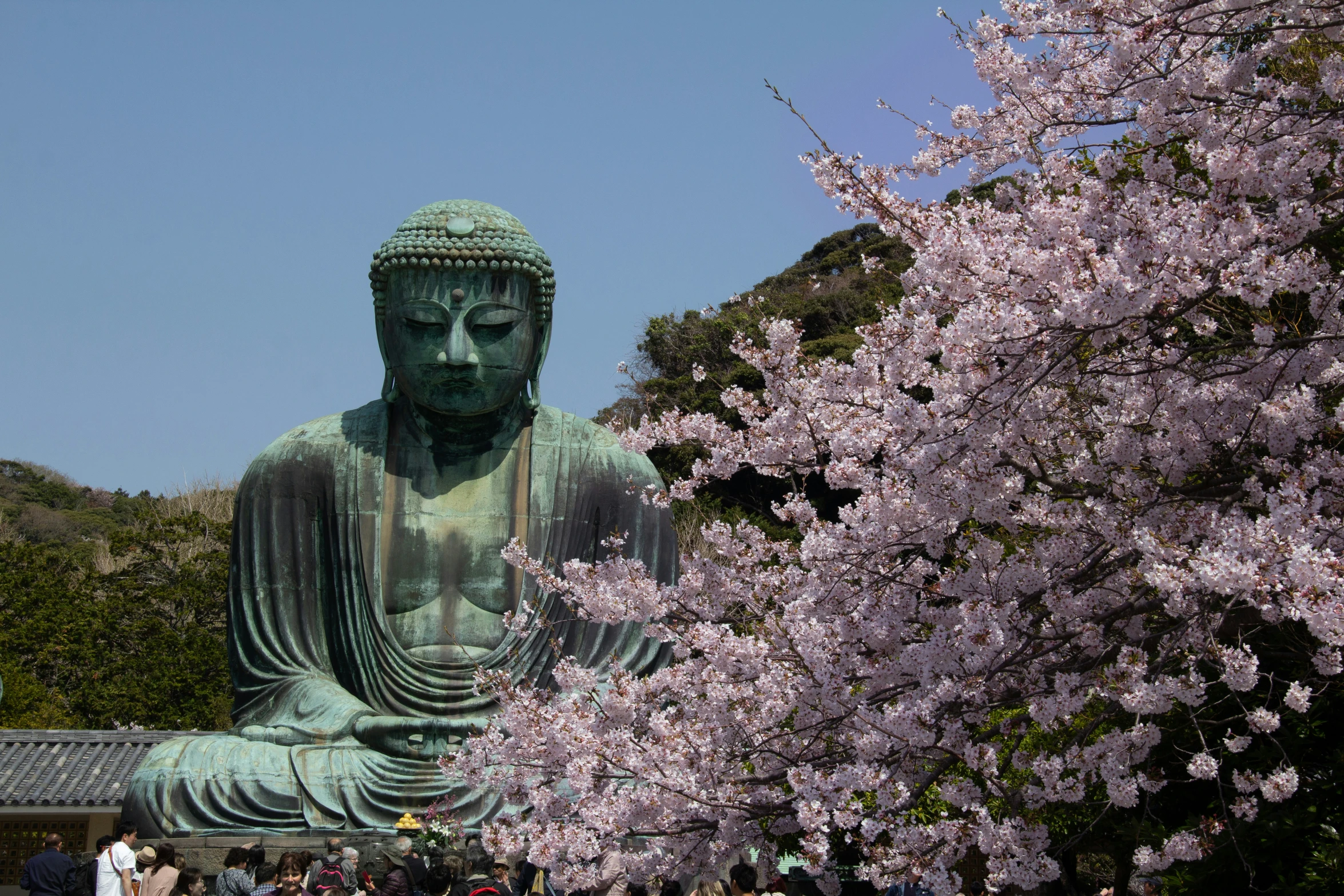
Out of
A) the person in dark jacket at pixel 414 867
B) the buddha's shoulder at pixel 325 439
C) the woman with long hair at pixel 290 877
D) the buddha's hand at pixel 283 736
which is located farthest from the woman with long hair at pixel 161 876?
the buddha's shoulder at pixel 325 439

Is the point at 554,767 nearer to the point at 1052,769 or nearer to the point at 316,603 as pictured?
the point at 1052,769

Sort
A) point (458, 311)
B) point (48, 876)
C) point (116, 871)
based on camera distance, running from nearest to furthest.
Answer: point (116, 871) → point (48, 876) → point (458, 311)

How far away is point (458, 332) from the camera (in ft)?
32.2

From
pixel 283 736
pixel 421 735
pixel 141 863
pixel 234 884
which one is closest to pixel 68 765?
pixel 283 736

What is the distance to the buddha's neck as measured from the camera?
10227 mm

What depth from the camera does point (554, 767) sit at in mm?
6090

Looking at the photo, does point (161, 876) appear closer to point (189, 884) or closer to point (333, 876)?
point (189, 884)

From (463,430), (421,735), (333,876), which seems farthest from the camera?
(463,430)

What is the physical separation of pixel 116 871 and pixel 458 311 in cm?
427

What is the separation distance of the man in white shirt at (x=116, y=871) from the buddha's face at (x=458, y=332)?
365 cm

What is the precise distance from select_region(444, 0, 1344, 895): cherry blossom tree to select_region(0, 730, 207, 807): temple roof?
13.6 m

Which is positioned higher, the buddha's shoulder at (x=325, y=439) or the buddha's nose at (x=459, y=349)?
the buddha's nose at (x=459, y=349)

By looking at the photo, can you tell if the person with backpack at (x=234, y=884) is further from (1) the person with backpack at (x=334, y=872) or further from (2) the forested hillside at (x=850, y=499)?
(2) the forested hillside at (x=850, y=499)

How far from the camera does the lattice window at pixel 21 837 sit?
59.6 ft
